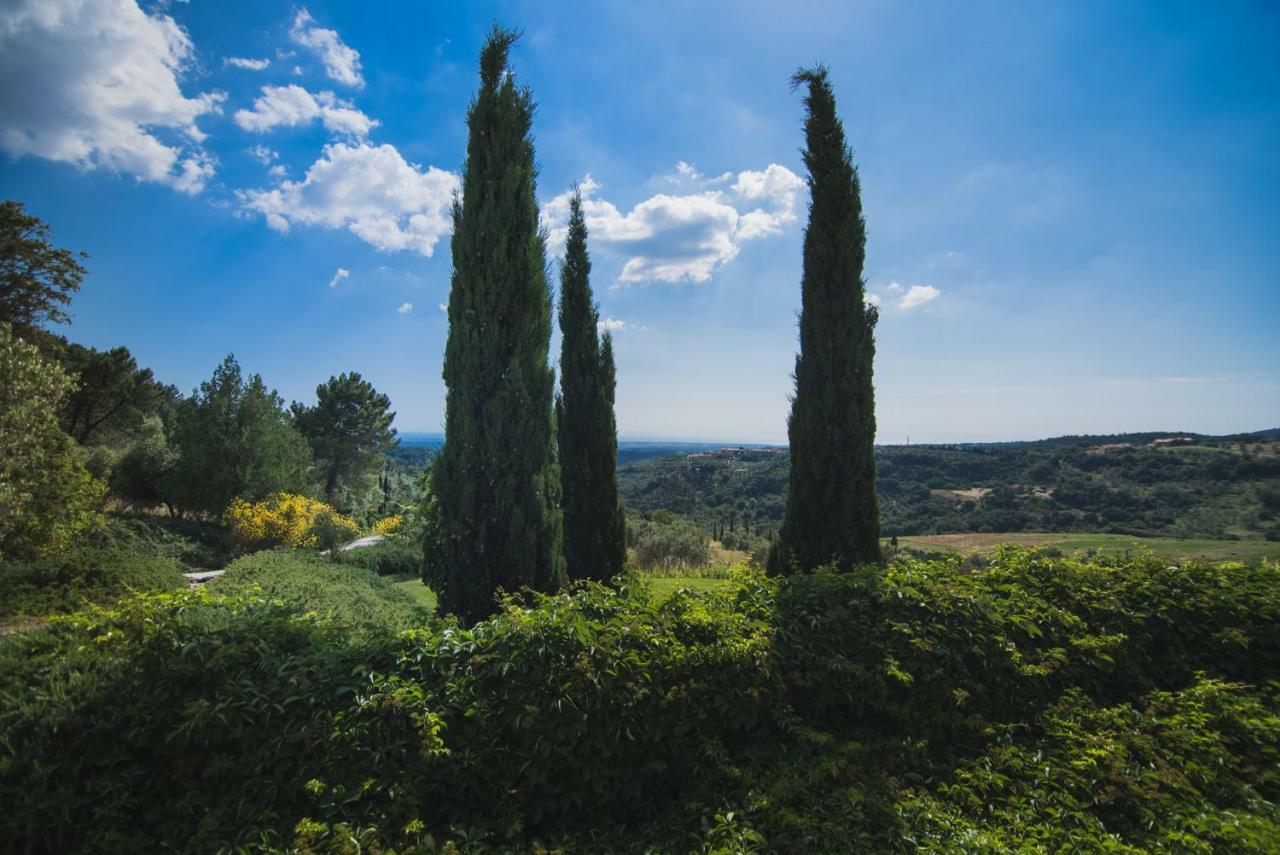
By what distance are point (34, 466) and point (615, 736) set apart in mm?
11944

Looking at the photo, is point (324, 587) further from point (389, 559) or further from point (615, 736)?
point (389, 559)

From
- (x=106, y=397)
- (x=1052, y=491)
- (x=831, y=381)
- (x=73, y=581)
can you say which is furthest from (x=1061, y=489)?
(x=106, y=397)

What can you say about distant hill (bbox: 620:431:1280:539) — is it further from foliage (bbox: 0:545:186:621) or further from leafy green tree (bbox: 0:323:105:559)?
leafy green tree (bbox: 0:323:105:559)

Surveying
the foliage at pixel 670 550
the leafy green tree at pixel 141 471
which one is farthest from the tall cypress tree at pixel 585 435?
the leafy green tree at pixel 141 471

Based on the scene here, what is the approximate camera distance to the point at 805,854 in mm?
2240

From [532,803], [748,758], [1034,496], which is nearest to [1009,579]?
[748,758]

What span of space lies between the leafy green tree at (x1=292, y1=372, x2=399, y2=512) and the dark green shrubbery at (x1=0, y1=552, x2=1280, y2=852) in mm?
29053

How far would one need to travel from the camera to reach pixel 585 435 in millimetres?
9414

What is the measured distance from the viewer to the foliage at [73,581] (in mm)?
6582

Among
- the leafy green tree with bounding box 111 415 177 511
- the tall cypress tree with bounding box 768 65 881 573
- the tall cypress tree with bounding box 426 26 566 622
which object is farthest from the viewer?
the leafy green tree with bounding box 111 415 177 511

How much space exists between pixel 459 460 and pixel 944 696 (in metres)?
4.77

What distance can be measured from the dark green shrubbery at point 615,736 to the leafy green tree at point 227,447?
54.8ft

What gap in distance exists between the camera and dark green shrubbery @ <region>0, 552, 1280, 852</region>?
2322mm

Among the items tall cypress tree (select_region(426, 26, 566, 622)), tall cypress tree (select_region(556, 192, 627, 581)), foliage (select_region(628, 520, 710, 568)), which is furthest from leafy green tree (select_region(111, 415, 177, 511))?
tall cypress tree (select_region(426, 26, 566, 622))
